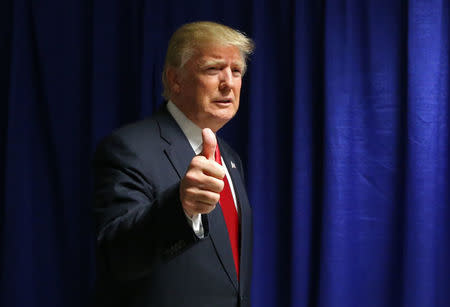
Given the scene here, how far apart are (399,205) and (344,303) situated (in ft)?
1.47

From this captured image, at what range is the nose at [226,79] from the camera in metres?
1.29

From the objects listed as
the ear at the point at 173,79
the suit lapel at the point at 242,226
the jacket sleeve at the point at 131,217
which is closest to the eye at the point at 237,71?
the ear at the point at 173,79

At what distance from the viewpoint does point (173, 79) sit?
4.36 feet

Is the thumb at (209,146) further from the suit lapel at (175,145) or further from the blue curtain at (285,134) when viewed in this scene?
the blue curtain at (285,134)

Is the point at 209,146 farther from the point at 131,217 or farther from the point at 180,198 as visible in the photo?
the point at 131,217

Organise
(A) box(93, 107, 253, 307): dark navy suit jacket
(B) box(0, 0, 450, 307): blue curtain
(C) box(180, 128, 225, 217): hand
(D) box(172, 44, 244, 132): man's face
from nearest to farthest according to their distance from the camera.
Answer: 1. (C) box(180, 128, 225, 217): hand
2. (A) box(93, 107, 253, 307): dark navy suit jacket
3. (D) box(172, 44, 244, 132): man's face
4. (B) box(0, 0, 450, 307): blue curtain

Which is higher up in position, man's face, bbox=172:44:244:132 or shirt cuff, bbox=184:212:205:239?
man's face, bbox=172:44:244:132

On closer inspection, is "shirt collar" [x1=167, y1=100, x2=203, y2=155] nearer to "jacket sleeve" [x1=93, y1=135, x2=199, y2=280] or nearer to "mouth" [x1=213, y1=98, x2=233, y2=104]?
"mouth" [x1=213, y1=98, x2=233, y2=104]

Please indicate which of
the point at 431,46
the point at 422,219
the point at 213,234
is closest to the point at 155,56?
the point at 213,234

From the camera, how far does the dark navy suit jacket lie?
0.88 meters

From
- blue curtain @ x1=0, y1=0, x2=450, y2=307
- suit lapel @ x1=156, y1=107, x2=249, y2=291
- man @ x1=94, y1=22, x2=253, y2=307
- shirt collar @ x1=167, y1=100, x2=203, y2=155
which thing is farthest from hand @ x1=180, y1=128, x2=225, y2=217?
blue curtain @ x1=0, y1=0, x2=450, y2=307

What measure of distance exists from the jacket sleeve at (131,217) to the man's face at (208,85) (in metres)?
0.26

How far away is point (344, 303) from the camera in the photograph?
5.82 ft

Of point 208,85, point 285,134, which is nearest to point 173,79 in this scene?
point 208,85
